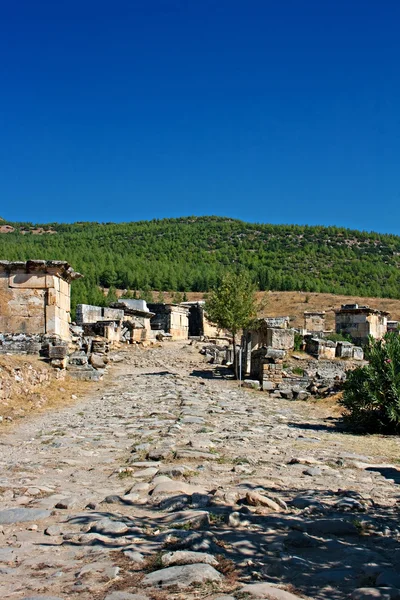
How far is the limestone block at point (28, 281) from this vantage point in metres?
15.3

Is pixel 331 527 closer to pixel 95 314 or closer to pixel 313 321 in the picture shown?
pixel 95 314

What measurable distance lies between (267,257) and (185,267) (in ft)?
60.8

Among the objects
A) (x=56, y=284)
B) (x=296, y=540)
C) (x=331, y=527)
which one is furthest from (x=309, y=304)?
(x=296, y=540)

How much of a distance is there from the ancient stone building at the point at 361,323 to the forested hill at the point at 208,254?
94.1 feet

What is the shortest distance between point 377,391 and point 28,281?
9919mm

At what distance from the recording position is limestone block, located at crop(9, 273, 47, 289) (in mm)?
15281

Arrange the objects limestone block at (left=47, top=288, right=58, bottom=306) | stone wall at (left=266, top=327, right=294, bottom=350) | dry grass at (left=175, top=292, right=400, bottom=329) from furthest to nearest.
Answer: dry grass at (left=175, top=292, right=400, bottom=329) < stone wall at (left=266, top=327, right=294, bottom=350) < limestone block at (left=47, top=288, right=58, bottom=306)

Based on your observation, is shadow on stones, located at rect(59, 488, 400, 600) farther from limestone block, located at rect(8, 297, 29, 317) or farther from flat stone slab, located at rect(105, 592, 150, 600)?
limestone block, located at rect(8, 297, 29, 317)

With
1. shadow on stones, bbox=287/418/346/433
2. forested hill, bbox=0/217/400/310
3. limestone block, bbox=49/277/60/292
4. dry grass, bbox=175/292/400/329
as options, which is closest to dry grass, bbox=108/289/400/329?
dry grass, bbox=175/292/400/329

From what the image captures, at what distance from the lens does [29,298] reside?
15273mm

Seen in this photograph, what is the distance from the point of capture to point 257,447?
7277mm

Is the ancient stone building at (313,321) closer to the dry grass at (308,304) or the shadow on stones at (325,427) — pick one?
the dry grass at (308,304)

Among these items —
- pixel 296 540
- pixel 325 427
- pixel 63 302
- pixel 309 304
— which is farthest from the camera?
pixel 309 304

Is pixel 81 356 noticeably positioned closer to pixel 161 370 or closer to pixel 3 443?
pixel 161 370
